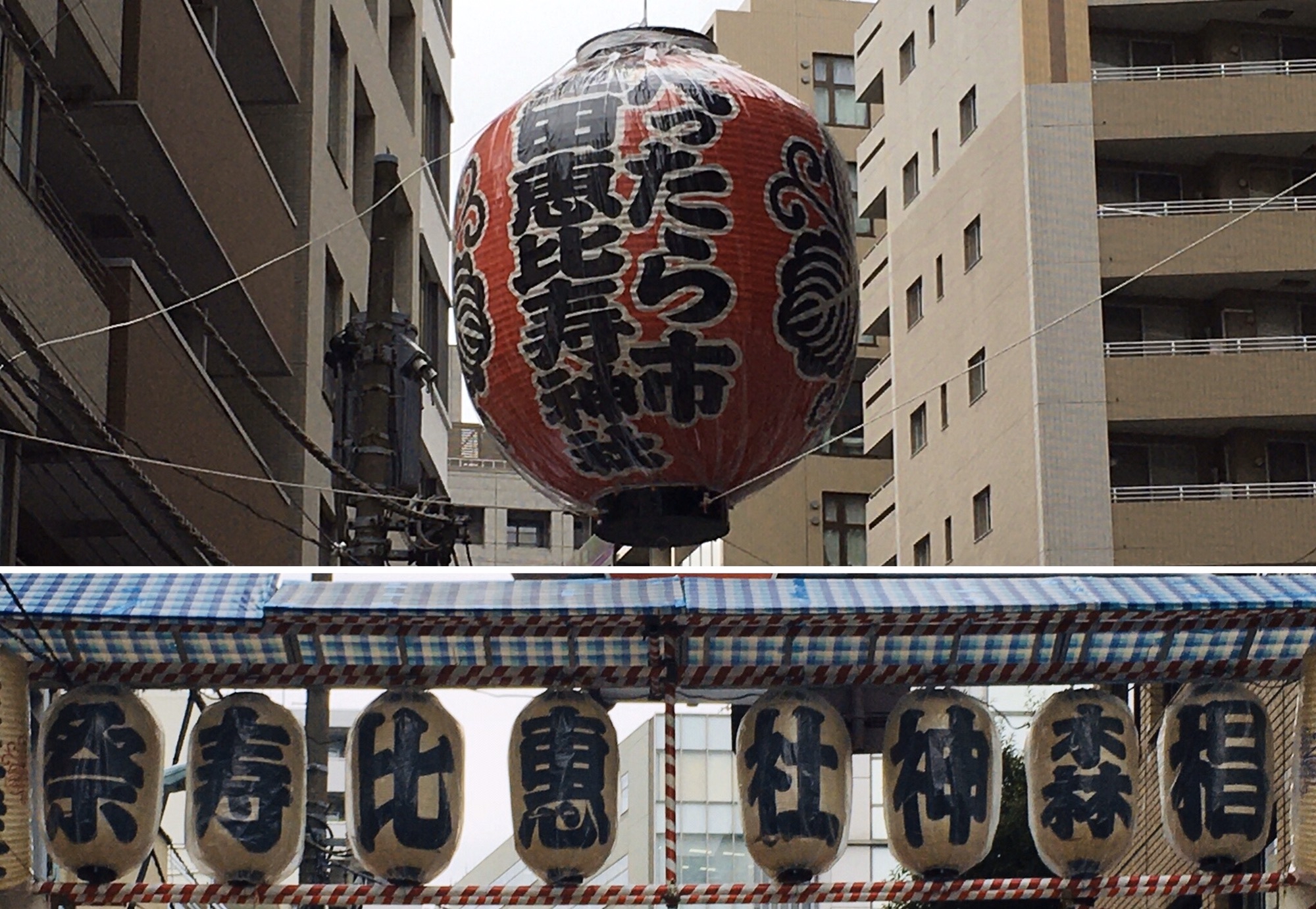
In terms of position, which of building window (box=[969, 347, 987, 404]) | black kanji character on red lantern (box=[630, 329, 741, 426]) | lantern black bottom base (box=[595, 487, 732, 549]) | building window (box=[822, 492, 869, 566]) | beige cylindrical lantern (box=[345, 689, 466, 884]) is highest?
building window (box=[969, 347, 987, 404])

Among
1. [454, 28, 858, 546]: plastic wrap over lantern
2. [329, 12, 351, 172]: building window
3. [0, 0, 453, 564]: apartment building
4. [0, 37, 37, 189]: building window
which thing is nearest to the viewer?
[454, 28, 858, 546]: plastic wrap over lantern

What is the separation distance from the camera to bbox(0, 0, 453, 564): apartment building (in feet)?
52.7

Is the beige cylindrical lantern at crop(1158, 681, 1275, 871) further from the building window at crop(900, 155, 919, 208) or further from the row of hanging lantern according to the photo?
the building window at crop(900, 155, 919, 208)

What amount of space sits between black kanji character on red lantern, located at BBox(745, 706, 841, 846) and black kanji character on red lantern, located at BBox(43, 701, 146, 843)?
2.90 metres

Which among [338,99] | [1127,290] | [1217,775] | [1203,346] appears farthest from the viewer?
[1127,290]

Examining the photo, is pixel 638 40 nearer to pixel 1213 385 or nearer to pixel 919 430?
pixel 1213 385

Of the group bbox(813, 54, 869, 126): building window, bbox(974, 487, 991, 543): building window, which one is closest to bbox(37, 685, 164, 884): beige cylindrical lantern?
bbox(974, 487, 991, 543): building window

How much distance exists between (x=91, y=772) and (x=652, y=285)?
343 centimetres

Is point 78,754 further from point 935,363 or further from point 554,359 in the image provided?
point 935,363

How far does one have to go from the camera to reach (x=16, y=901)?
10586mm

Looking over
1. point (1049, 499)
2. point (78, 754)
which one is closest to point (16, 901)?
point (78, 754)

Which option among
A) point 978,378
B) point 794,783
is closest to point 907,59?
point 978,378

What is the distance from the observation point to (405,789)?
10.9 m

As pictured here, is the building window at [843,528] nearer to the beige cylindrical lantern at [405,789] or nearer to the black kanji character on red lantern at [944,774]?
the black kanji character on red lantern at [944,774]
